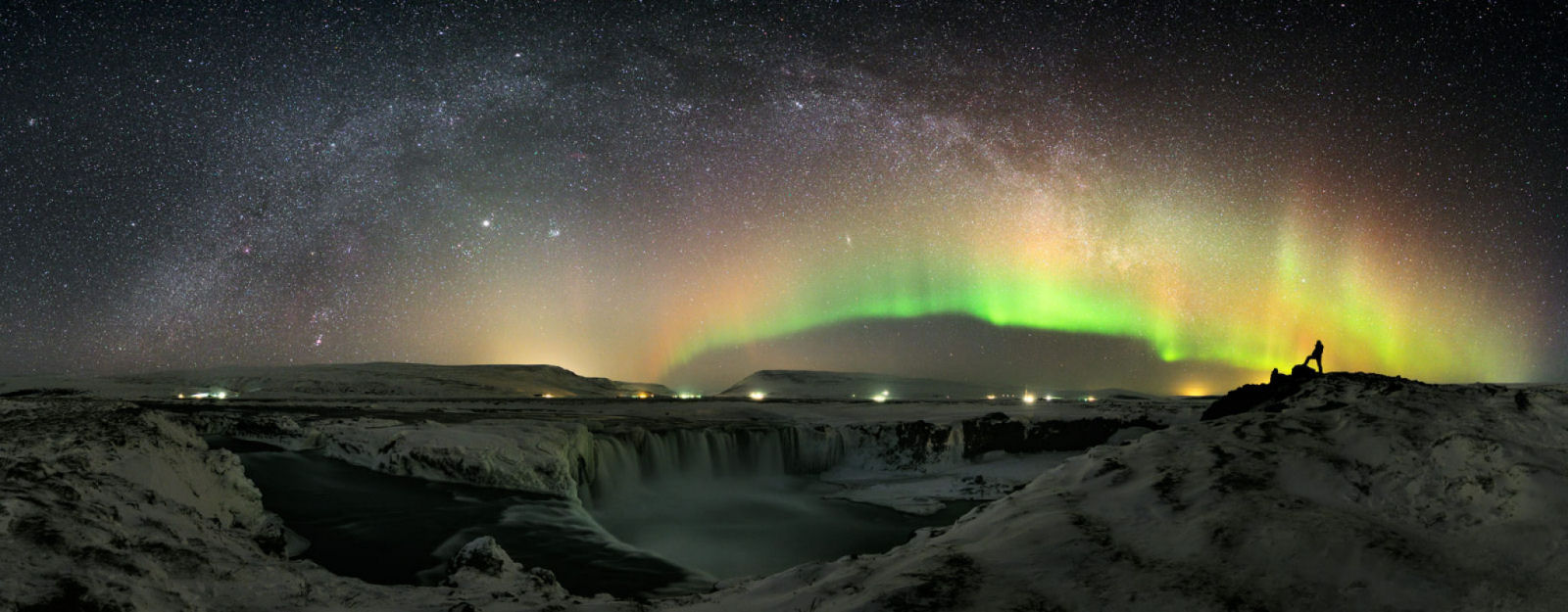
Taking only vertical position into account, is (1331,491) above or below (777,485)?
above

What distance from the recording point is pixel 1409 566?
3.92 m


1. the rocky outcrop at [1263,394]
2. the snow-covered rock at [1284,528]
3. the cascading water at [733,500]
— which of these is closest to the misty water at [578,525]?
the cascading water at [733,500]

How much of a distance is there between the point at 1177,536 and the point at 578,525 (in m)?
12.1

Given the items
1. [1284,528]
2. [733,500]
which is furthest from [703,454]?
[1284,528]

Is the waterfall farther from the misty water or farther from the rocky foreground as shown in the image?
the rocky foreground

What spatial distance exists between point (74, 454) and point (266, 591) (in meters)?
3.27

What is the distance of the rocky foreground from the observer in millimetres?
3941

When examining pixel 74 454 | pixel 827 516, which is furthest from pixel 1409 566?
pixel 827 516

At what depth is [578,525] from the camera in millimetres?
14250

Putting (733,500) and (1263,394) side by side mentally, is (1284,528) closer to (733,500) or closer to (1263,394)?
(1263,394)

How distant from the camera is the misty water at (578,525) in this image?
10.6 meters

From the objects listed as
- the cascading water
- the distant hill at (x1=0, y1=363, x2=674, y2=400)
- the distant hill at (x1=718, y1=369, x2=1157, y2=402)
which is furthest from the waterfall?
the distant hill at (x1=718, y1=369, x2=1157, y2=402)

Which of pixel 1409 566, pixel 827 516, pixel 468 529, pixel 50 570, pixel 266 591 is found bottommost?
pixel 827 516

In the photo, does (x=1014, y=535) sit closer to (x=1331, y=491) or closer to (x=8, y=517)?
(x=1331, y=491)
